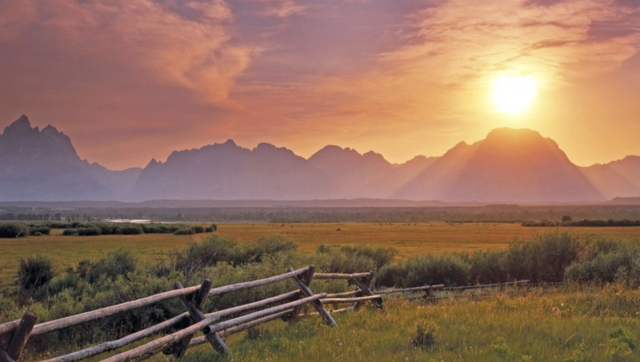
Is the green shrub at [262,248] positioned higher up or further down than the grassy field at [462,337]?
further down

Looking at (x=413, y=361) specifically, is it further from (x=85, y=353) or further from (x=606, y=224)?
(x=606, y=224)

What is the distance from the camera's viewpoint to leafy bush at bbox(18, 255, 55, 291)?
88.8 feet

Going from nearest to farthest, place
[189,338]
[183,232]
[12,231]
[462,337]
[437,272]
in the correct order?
[189,338], [462,337], [437,272], [12,231], [183,232]

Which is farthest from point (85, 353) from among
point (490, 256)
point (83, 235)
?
point (83, 235)

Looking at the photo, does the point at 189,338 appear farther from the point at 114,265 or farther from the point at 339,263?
the point at 339,263

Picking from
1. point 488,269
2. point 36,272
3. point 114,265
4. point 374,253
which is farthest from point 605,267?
point 36,272

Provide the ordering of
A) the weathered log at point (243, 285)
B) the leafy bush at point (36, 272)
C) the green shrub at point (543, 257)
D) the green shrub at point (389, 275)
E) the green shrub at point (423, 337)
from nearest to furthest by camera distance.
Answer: the green shrub at point (423, 337), the weathered log at point (243, 285), the leafy bush at point (36, 272), the green shrub at point (543, 257), the green shrub at point (389, 275)

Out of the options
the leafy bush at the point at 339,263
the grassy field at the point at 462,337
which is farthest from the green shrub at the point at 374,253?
the grassy field at the point at 462,337

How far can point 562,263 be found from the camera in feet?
99.0

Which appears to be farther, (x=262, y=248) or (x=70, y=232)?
(x=70, y=232)

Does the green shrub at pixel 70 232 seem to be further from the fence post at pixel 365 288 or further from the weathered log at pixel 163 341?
the weathered log at pixel 163 341

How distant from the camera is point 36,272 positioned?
28.1m

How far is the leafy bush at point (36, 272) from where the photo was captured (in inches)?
1066

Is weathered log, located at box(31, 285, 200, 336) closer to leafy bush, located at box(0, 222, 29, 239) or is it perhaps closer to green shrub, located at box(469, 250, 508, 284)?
green shrub, located at box(469, 250, 508, 284)
